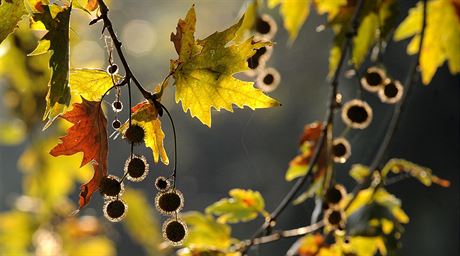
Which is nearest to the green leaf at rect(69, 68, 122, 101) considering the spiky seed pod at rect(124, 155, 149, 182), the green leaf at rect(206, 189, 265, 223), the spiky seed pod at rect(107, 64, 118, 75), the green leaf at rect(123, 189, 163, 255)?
the spiky seed pod at rect(107, 64, 118, 75)

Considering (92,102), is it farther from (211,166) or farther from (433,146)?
(211,166)

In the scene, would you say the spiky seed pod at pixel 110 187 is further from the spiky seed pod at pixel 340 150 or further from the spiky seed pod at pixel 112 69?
the spiky seed pod at pixel 340 150

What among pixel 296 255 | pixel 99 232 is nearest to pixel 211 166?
pixel 99 232

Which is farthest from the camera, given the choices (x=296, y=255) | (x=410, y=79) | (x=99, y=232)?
(x=99, y=232)

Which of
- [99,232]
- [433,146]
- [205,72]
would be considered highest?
[205,72]

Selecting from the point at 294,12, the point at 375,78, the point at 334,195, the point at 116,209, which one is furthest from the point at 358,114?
the point at 116,209

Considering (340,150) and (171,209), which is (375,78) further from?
(171,209)
